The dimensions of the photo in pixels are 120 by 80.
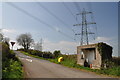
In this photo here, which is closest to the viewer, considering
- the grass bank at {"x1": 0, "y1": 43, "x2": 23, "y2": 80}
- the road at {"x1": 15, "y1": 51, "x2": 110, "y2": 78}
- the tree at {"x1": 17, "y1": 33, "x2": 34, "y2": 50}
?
the grass bank at {"x1": 0, "y1": 43, "x2": 23, "y2": 80}

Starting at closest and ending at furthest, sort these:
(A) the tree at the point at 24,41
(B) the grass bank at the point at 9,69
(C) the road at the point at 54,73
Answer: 1. (B) the grass bank at the point at 9,69
2. (C) the road at the point at 54,73
3. (A) the tree at the point at 24,41

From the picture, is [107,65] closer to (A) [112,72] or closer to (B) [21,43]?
(A) [112,72]

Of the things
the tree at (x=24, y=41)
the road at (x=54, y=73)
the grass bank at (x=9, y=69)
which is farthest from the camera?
the tree at (x=24, y=41)

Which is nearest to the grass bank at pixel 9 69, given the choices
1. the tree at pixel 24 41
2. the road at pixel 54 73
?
the road at pixel 54 73

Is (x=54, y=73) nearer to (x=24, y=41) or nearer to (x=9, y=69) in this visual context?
(x=9, y=69)

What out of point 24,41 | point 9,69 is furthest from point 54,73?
point 24,41

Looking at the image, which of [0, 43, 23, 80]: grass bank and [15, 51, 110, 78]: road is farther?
[15, 51, 110, 78]: road

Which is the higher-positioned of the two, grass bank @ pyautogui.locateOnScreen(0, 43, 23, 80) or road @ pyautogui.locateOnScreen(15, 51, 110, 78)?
grass bank @ pyautogui.locateOnScreen(0, 43, 23, 80)

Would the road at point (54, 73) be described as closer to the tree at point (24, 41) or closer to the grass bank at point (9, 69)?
the grass bank at point (9, 69)

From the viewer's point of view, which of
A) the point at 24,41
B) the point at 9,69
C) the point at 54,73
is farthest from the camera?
the point at 24,41

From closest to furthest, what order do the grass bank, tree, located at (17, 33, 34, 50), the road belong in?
the grass bank, the road, tree, located at (17, 33, 34, 50)

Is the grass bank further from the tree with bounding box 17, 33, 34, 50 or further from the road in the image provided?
the tree with bounding box 17, 33, 34, 50

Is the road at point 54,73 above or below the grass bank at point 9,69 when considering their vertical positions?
below

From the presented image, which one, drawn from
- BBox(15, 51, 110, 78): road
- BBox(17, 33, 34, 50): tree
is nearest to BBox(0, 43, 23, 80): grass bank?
BBox(15, 51, 110, 78): road
